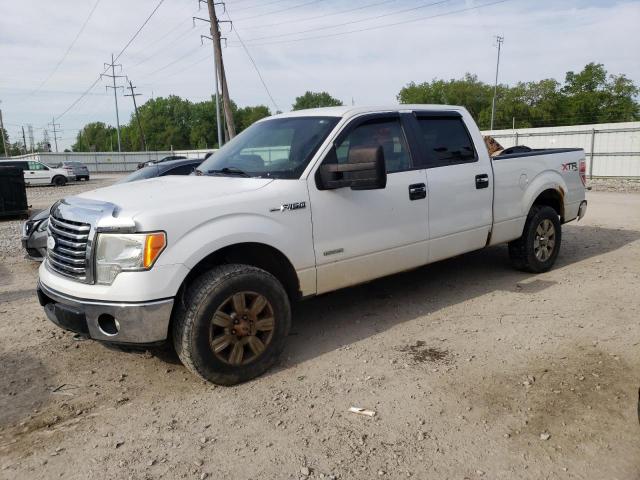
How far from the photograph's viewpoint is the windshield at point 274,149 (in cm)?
412

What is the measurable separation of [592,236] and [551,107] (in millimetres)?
72195

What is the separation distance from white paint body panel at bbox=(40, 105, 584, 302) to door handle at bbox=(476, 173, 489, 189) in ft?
0.14

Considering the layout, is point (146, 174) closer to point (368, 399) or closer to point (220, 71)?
point (368, 399)

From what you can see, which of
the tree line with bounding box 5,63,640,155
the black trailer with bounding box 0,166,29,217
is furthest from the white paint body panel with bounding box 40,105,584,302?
the tree line with bounding box 5,63,640,155

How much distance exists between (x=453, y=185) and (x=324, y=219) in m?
1.59

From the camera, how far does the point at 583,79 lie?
69.1 metres

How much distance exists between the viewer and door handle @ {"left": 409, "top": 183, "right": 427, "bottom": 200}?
461 cm

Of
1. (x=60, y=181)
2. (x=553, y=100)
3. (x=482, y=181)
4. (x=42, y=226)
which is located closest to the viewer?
(x=482, y=181)

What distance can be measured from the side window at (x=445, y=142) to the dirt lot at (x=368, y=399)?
1418 millimetres

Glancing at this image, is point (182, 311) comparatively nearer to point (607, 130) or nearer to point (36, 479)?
point (36, 479)

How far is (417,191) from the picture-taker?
4656 millimetres

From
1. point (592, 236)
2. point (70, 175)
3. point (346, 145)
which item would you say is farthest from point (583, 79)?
point (346, 145)

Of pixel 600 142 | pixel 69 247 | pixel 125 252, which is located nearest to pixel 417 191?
pixel 125 252

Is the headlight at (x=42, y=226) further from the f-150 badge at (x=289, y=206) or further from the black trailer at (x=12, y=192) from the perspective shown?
the black trailer at (x=12, y=192)
